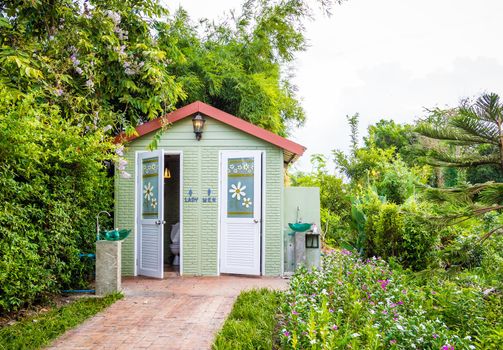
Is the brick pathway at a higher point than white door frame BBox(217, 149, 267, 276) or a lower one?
lower

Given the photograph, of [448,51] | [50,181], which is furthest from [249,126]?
[448,51]

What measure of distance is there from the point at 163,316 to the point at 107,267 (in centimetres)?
163

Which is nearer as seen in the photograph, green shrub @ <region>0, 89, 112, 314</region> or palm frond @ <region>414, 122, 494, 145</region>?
palm frond @ <region>414, 122, 494, 145</region>

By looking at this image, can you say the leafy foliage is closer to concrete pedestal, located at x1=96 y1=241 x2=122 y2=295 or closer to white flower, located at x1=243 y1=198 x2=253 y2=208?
concrete pedestal, located at x1=96 y1=241 x2=122 y2=295

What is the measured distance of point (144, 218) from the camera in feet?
29.4

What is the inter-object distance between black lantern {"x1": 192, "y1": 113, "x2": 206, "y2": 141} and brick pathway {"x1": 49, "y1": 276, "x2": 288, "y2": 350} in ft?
8.96

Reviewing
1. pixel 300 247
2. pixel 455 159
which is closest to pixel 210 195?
pixel 300 247

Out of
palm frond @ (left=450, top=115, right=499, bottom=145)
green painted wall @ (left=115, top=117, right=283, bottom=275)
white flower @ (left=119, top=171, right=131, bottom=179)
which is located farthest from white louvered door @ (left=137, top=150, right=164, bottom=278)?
palm frond @ (left=450, top=115, right=499, bottom=145)

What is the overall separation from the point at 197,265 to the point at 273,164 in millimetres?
2392

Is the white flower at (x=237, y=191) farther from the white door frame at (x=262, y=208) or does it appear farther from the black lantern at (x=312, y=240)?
the black lantern at (x=312, y=240)

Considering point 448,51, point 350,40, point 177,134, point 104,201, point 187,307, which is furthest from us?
point 350,40

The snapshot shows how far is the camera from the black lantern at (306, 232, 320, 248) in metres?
Result: 8.83

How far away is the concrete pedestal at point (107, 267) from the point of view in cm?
697

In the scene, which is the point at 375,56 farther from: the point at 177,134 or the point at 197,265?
the point at 197,265
